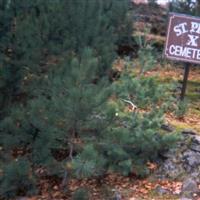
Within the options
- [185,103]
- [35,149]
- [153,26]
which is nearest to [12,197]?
[35,149]

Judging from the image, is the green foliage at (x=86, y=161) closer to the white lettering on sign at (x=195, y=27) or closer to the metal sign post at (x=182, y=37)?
the metal sign post at (x=182, y=37)

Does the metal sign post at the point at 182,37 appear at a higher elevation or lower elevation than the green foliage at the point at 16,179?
higher

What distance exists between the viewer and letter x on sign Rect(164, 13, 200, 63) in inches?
348

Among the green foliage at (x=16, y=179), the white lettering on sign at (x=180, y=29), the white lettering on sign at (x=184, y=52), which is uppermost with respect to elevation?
the white lettering on sign at (x=180, y=29)

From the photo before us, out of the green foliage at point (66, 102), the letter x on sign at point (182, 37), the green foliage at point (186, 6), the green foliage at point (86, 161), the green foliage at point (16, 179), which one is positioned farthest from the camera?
the green foliage at point (186, 6)

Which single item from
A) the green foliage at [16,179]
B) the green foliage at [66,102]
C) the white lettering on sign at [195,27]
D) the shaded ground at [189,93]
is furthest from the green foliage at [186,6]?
the green foliage at [16,179]

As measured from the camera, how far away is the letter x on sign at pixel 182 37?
348 inches

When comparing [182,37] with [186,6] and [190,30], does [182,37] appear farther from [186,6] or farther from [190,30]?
[186,6]

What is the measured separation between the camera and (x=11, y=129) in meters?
6.71

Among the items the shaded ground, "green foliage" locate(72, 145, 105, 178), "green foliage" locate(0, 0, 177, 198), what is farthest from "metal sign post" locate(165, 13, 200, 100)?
"green foliage" locate(72, 145, 105, 178)

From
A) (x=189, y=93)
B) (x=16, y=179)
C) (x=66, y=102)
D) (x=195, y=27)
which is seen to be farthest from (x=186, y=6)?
(x=16, y=179)

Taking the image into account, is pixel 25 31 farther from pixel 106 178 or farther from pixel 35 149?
pixel 106 178

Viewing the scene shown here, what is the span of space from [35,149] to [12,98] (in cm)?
164

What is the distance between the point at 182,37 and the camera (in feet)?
29.1
